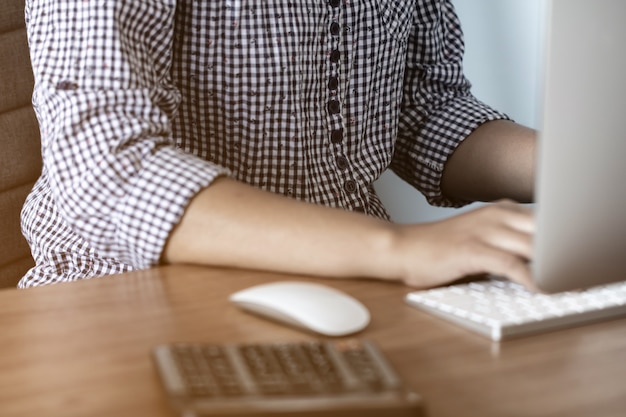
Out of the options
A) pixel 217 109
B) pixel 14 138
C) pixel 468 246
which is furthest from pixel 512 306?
pixel 14 138

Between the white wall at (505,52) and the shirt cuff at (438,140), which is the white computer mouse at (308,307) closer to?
the shirt cuff at (438,140)

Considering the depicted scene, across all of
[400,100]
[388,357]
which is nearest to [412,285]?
[388,357]

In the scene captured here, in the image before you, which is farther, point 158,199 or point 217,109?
point 217,109

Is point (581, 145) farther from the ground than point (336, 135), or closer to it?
farther from the ground

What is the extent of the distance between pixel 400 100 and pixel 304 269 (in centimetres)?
59

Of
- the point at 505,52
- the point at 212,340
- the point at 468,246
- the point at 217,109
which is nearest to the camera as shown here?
the point at 212,340

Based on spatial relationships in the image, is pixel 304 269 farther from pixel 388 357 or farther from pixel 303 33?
pixel 303 33

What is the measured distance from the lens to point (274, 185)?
3.96 ft

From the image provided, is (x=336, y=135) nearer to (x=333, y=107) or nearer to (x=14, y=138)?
(x=333, y=107)

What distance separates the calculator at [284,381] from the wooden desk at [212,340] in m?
0.04

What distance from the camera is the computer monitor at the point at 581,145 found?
0.68 meters

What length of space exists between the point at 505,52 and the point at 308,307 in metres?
1.28

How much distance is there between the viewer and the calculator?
20.5 inches

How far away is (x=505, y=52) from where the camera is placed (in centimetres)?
187
